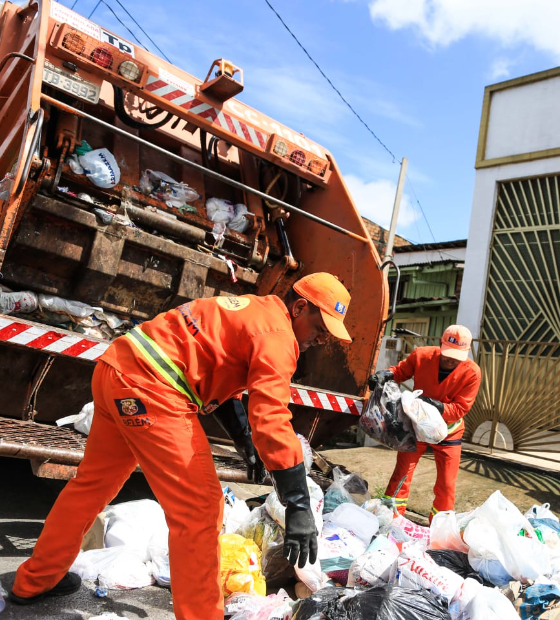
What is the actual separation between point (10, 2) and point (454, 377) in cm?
387

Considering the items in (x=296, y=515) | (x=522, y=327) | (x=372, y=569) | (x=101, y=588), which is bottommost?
(x=101, y=588)

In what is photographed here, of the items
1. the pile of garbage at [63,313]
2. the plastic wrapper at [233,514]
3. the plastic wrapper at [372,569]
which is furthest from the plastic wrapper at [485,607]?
the pile of garbage at [63,313]

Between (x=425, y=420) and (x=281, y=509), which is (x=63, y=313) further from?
(x=425, y=420)

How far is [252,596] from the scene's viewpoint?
2.28 m

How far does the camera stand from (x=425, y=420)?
3.53m

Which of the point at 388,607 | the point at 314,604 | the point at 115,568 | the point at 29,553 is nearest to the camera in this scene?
the point at 388,607

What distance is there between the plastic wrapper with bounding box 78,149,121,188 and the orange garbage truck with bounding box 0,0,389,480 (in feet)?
0.04

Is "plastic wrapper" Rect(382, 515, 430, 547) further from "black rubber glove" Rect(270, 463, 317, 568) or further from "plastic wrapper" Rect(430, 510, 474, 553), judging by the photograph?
"black rubber glove" Rect(270, 463, 317, 568)

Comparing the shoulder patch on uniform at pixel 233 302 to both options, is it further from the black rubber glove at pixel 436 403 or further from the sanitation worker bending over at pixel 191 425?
the black rubber glove at pixel 436 403

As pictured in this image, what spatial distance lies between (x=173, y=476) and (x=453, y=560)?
4.63ft

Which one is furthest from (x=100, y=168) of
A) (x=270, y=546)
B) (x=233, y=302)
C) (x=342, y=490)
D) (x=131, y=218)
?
(x=270, y=546)

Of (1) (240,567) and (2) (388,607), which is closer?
(2) (388,607)

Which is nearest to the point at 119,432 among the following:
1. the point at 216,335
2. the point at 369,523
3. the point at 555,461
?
the point at 216,335

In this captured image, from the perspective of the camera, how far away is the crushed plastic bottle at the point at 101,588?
2293 mm
